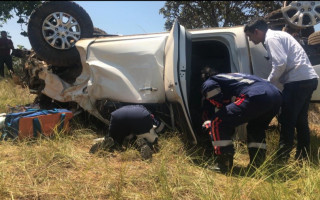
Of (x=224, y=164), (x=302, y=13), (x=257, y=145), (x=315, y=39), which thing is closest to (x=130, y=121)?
(x=224, y=164)

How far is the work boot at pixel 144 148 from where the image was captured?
3.03m

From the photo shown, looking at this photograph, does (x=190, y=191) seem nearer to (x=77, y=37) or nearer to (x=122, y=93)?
(x=122, y=93)

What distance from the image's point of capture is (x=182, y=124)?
3.13 meters

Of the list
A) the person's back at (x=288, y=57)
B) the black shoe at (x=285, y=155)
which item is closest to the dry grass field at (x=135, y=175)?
the black shoe at (x=285, y=155)

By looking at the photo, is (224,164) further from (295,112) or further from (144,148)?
(295,112)

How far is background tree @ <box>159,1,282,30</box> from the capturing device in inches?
371

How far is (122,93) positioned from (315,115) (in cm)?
366

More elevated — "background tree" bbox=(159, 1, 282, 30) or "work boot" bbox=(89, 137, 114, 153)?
"background tree" bbox=(159, 1, 282, 30)

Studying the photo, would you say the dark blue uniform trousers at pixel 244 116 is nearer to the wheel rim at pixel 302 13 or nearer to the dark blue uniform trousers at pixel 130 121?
the dark blue uniform trousers at pixel 130 121

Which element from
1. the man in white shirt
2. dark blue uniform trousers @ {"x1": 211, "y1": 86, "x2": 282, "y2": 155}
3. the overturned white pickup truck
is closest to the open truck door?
the overturned white pickup truck

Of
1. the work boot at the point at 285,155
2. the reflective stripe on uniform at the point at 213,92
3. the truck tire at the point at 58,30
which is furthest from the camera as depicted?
the truck tire at the point at 58,30

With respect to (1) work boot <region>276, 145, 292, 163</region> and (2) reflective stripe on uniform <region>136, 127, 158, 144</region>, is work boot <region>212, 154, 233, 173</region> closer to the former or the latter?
(1) work boot <region>276, 145, 292, 163</region>

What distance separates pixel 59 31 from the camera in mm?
4164

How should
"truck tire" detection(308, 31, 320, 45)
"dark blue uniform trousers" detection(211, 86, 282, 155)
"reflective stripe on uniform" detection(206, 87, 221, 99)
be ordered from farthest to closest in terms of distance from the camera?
1. "truck tire" detection(308, 31, 320, 45)
2. "reflective stripe on uniform" detection(206, 87, 221, 99)
3. "dark blue uniform trousers" detection(211, 86, 282, 155)
